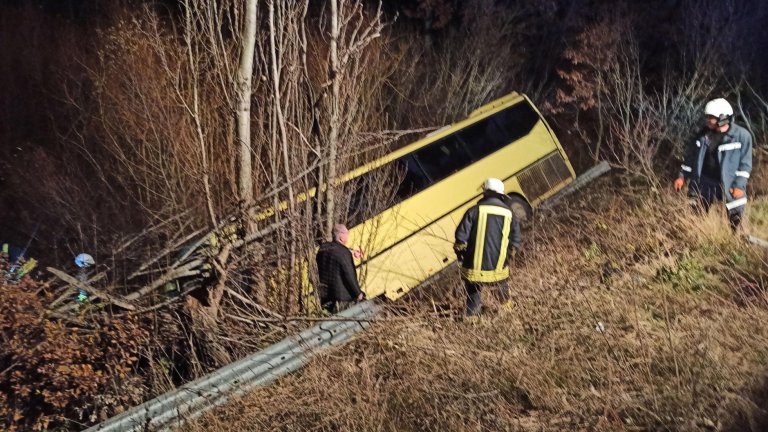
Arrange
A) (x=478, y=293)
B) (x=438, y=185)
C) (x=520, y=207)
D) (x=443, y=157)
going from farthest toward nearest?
(x=520, y=207), (x=443, y=157), (x=438, y=185), (x=478, y=293)

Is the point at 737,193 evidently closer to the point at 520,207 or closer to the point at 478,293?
the point at 478,293

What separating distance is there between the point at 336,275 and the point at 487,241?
1.45 m

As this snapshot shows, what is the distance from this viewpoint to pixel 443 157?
9.63 meters

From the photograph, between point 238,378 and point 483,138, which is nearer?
point 238,378

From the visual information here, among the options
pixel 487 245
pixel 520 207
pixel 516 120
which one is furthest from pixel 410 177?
pixel 487 245

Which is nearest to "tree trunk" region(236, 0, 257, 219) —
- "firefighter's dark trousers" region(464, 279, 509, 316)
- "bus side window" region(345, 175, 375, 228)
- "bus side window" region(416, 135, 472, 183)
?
"bus side window" region(345, 175, 375, 228)

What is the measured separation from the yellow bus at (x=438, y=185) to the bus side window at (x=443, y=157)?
16 mm

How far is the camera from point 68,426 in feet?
17.9

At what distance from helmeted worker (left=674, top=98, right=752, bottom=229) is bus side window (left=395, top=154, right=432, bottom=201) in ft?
11.1

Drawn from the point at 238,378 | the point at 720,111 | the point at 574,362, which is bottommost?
the point at 574,362

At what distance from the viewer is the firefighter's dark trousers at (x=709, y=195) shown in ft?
21.7

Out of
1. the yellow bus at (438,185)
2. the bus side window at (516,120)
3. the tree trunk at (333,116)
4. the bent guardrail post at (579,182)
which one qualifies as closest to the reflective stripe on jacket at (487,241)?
the tree trunk at (333,116)

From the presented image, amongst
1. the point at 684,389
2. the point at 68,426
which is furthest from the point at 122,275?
the point at 684,389

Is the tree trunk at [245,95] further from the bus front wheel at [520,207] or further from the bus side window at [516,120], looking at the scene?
the bus side window at [516,120]
